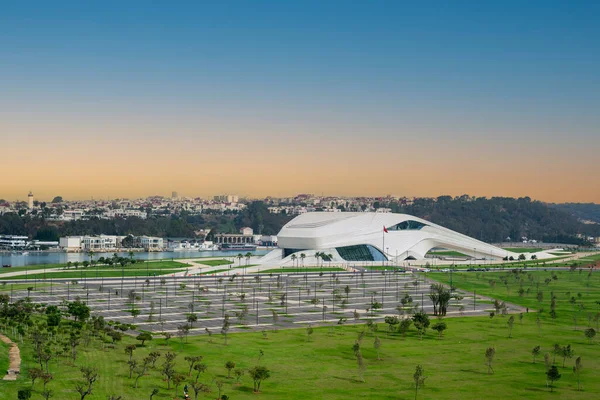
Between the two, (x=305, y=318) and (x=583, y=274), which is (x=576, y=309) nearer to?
(x=305, y=318)

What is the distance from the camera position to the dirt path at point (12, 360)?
28.7m

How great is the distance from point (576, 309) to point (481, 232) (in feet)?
467

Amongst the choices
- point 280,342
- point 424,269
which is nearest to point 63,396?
point 280,342

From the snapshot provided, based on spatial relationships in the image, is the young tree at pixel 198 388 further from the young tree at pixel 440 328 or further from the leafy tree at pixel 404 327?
the young tree at pixel 440 328

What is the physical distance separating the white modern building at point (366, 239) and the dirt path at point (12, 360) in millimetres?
64803

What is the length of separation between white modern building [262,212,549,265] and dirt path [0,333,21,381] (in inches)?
2551

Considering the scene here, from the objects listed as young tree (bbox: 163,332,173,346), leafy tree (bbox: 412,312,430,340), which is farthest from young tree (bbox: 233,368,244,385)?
leafy tree (bbox: 412,312,430,340)

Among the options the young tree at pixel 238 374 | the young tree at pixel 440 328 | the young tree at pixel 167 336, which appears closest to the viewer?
the young tree at pixel 238 374

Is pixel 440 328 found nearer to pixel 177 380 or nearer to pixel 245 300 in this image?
pixel 177 380

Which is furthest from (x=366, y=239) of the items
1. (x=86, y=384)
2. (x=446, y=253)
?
(x=86, y=384)

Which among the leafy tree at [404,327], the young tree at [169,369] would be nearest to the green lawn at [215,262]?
the leafy tree at [404,327]

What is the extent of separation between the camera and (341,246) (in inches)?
4104

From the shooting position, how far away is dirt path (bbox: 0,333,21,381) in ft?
94.3

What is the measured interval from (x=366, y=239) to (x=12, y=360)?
257 ft
